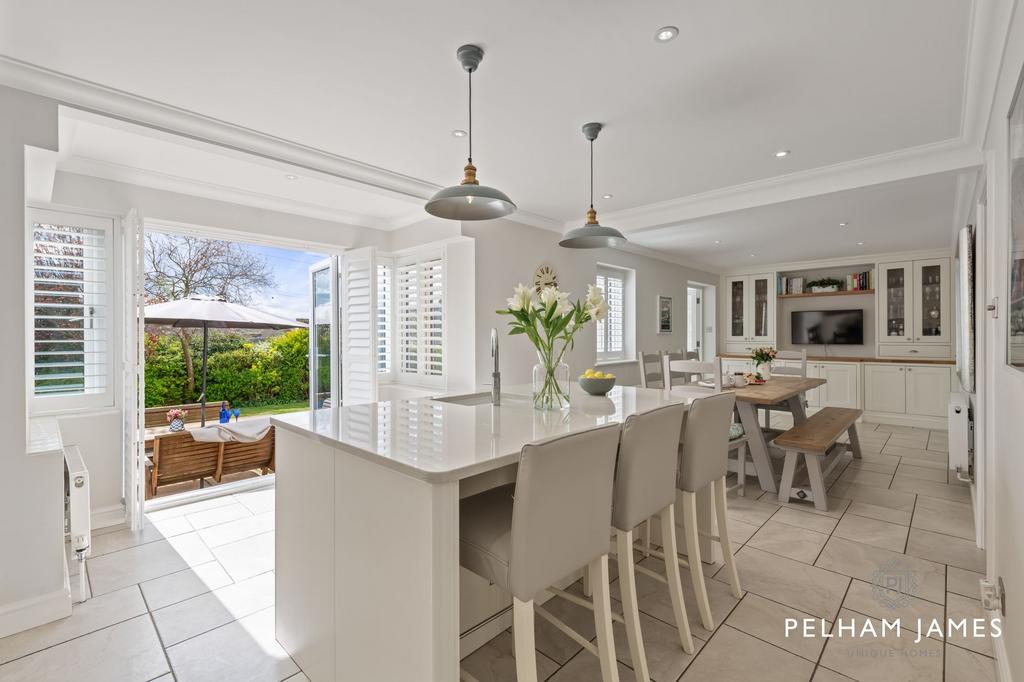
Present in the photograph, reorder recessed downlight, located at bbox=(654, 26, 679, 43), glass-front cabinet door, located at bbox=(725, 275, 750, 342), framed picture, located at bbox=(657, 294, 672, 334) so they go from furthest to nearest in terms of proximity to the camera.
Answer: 1. glass-front cabinet door, located at bbox=(725, 275, 750, 342)
2. framed picture, located at bbox=(657, 294, 672, 334)
3. recessed downlight, located at bbox=(654, 26, 679, 43)

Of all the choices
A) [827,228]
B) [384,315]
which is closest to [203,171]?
[384,315]

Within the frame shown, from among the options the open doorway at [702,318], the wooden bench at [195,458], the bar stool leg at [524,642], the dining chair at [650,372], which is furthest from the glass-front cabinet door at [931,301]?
the wooden bench at [195,458]

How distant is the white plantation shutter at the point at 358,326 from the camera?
170 inches

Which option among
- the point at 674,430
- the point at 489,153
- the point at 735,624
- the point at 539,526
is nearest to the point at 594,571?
the point at 539,526

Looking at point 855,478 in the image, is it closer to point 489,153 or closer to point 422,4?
point 489,153

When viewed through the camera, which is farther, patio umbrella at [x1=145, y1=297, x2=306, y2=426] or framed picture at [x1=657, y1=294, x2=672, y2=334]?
framed picture at [x1=657, y1=294, x2=672, y2=334]

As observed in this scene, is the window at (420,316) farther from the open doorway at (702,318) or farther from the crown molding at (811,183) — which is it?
the open doorway at (702,318)

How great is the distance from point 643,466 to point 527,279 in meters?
3.20

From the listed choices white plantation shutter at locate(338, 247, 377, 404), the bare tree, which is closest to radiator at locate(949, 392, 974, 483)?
white plantation shutter at locate(338, 247, 377, 404)

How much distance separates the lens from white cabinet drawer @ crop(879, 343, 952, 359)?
6246mm

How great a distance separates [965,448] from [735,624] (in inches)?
107

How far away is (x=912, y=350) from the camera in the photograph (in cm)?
646

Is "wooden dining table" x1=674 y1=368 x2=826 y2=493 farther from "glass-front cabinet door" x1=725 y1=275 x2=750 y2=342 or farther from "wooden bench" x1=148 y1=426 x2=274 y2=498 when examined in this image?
"glass-front cabinet door" x1=725 y1=275 x2=750 y2=342

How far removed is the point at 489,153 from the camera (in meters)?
3.15
